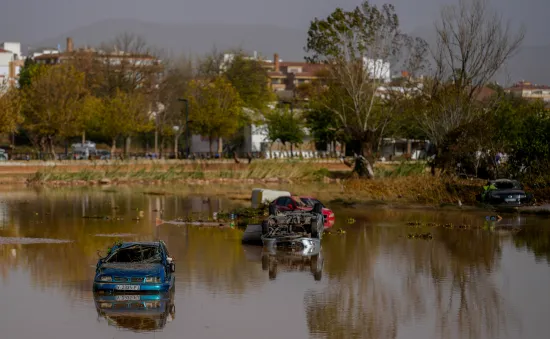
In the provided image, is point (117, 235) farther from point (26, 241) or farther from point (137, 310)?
point (137, 310)

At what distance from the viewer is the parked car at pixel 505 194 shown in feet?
171

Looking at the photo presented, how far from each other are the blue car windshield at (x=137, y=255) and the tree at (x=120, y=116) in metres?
74.8

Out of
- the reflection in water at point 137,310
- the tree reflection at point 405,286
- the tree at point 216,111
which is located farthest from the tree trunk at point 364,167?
the reflection in water at point 137,310

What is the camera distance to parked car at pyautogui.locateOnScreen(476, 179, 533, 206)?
52219mm

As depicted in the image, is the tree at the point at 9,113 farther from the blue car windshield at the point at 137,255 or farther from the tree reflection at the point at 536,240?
the blue car windshield at the point at 137,255

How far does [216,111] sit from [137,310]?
8282 centimetres

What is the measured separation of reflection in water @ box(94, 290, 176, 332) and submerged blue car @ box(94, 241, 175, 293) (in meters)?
0.23

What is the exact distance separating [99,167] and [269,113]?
34057mm

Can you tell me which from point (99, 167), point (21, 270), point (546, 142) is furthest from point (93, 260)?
point (99, 167)

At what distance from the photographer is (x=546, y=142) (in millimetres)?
56500

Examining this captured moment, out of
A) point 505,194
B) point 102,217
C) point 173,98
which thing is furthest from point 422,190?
point 173,98

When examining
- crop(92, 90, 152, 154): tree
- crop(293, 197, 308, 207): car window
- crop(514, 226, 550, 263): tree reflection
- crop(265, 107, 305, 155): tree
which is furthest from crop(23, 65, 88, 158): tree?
crop(514, 226, 550, 263): tree reflection

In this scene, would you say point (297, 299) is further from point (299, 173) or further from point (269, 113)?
point (269, 113)

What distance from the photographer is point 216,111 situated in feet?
347
